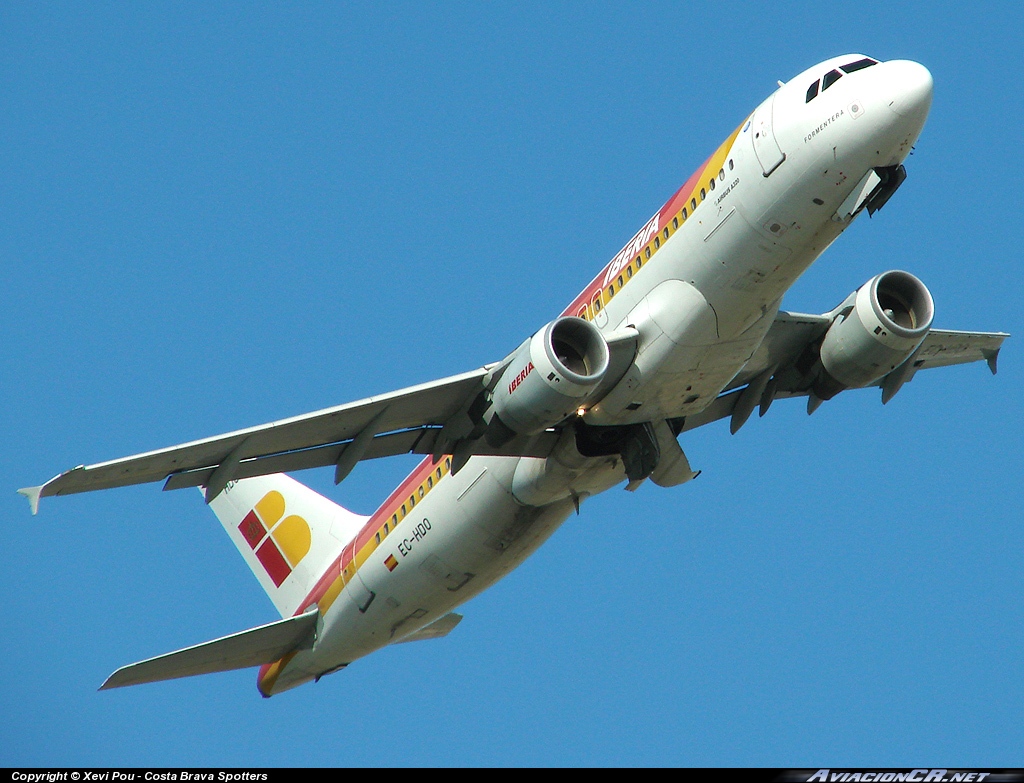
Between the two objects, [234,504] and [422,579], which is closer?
[422,579]

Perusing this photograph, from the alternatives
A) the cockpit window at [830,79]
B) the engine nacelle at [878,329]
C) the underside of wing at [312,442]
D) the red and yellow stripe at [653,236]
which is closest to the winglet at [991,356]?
the engine nacelle at [878,329]

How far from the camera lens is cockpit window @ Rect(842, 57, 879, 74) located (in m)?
24.4

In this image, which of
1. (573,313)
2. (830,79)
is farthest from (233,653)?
(830,79)

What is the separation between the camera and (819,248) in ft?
83.0

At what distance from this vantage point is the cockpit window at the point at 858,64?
24.4 meters

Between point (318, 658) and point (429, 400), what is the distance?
8469 millimetres

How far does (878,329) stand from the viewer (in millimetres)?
28344

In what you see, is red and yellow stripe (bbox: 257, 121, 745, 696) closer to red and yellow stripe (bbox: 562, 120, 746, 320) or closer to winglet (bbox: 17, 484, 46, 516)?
red and yellow stripe (bbox: 562, 120, 746, 320)

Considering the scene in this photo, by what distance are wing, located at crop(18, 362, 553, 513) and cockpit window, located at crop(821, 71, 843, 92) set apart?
7257mm

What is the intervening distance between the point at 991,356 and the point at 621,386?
1058 centimetres

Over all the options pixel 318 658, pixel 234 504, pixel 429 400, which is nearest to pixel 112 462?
pixel 429 400

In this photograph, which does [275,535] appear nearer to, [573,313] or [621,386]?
[573,313]

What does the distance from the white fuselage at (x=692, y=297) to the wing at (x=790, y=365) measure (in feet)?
9.27

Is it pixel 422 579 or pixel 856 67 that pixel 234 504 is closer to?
pixel 422 579
